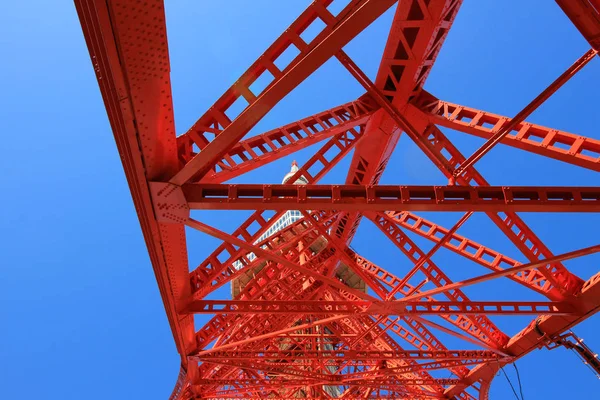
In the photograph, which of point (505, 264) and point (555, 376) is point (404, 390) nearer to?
point (505, 264)

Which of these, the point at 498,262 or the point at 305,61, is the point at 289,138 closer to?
the point at 305,61

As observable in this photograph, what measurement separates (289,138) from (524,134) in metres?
4.12

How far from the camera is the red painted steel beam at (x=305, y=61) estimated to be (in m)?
6.08

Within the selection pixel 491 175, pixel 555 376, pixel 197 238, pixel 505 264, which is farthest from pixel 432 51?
pixel 555 376

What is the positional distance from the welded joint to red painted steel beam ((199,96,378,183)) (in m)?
0.52

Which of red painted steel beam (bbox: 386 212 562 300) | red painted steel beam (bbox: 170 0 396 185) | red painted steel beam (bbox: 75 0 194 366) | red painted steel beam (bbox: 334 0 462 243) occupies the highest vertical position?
red painted steel beam (bbox: 334 0 462 243)

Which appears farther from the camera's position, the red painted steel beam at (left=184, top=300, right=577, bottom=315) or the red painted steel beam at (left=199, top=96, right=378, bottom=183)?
the red painted steel beam at (left=184, top=300, right=577, bottom=315)

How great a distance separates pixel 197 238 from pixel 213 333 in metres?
60.8

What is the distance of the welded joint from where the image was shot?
810 cm

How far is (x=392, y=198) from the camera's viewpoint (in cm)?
818

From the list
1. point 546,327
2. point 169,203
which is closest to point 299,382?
point 546,327

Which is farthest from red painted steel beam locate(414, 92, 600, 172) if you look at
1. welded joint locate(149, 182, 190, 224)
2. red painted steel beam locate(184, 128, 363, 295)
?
welded joint locate(149, 182, 190, 224)

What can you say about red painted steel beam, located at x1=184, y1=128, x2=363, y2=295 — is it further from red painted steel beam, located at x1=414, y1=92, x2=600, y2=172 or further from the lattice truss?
red painted steel beam, located at x1=414, y1=92, x2=600, y2=172

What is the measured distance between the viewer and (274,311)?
42.4 ft
